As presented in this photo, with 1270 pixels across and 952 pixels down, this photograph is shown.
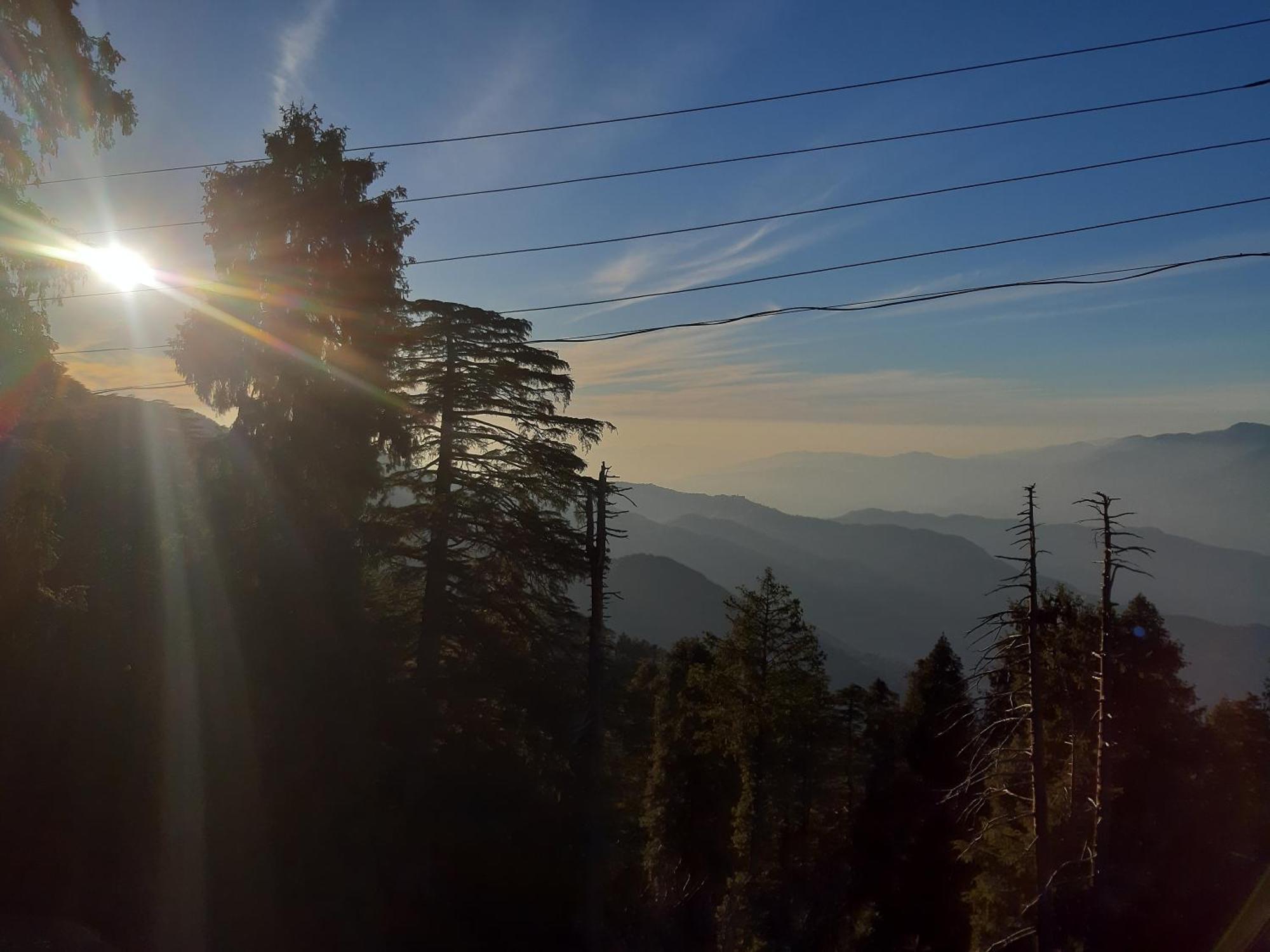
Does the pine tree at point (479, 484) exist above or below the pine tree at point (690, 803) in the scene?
above

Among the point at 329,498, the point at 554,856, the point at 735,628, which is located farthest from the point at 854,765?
the point at 329,498

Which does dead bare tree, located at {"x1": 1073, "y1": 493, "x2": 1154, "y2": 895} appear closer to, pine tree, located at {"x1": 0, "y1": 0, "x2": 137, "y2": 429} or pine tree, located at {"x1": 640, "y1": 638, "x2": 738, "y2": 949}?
pine tree, located at {"x1": 640, "y1": 638, "x2": 738, "y2": 949}

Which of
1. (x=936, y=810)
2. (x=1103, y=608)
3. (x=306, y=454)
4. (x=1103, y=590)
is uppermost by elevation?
(x=306, y=454)

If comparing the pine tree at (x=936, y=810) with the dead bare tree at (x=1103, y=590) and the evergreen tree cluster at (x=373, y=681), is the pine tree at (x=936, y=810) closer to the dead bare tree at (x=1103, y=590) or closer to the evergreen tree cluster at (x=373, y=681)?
the evergreen tree cluster at (x=373, y=681)

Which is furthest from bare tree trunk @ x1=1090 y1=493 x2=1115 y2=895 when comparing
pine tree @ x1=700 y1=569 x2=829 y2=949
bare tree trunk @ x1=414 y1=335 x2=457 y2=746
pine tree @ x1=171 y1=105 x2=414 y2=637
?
pine tree @ x1=171 y1=105 x2=414 y2=637

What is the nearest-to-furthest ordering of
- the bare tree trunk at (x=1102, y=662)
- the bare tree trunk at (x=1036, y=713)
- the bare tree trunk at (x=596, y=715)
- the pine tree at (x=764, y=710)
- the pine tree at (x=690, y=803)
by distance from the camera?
the bare tree trunk at (x=1102, y=662), the bare tree trunk at (x=1036, y=713), the bare tree trunk at (x=596, y=715), the pine tree at (x=764, y=710), the pine tree at (x=690, y=803)

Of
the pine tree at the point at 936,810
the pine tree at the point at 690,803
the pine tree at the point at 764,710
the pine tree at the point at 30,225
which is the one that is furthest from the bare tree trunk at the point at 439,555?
the pine tree at the point at 936,810

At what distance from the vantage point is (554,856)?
16.6 meters

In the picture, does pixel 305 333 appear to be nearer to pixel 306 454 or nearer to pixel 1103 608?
pixel 306 454

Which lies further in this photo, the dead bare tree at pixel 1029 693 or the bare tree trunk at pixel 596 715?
the bare tree trunk at pixel 596 715

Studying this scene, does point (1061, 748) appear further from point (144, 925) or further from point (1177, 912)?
point (144, 925)

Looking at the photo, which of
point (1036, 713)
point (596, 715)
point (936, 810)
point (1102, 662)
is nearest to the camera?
point (1036, 713)

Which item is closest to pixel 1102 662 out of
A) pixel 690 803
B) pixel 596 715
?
pixel 596 715

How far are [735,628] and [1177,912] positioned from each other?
1336 cm
